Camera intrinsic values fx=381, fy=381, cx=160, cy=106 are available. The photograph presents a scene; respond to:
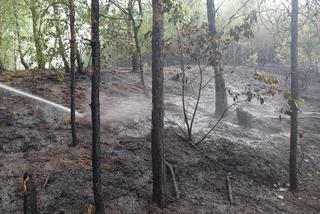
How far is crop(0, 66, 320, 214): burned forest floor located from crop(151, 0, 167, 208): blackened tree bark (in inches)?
15.0

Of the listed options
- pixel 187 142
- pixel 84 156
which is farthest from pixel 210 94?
pixel 84 156

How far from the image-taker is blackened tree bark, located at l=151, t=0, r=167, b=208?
8344mm

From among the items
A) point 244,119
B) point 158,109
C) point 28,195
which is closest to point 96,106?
point 158,109

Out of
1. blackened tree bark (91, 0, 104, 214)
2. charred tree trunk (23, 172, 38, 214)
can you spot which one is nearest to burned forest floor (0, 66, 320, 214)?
blackened tree bark (91, 0, 104, 214)

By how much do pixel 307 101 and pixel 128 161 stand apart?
16.5 meters

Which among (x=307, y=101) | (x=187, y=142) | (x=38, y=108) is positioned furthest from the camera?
(x=307, y=101)

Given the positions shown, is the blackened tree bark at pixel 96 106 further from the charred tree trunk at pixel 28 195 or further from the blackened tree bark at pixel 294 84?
the blackened tree bark at pixel 294 84

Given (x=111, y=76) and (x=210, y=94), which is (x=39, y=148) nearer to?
(x=111, y=76)

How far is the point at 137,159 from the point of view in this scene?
10.5 metres

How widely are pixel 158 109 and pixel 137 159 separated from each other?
251 centimetres

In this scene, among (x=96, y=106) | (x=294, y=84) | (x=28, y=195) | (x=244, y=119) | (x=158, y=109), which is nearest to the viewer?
(x=28, y=195)

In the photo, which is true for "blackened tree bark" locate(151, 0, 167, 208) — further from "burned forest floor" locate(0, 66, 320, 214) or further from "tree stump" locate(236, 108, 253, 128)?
"tree stump" locate(236, 108, 253, 128)

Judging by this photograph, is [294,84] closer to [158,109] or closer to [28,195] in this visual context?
[158,109]

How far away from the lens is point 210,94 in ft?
67.8
